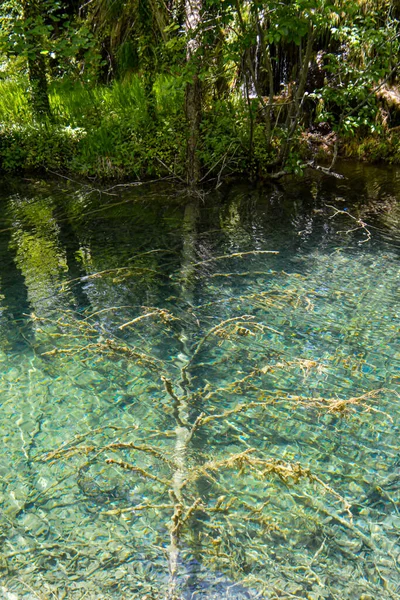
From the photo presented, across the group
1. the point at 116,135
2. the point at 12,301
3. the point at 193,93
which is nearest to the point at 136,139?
the point at 116,135

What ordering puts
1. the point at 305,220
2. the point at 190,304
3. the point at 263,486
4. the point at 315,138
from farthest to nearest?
the point at 315,138, the point at 305,220, the point at 190,304, the point at 263,486

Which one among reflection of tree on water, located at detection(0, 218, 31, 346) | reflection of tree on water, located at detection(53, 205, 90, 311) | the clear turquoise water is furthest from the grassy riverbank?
reflection of tree on water, located at detection(0, 218, 31, 346)

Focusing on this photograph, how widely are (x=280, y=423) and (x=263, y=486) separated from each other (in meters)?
0.51

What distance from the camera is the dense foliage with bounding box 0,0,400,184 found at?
25.2ft

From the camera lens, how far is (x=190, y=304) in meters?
4.80

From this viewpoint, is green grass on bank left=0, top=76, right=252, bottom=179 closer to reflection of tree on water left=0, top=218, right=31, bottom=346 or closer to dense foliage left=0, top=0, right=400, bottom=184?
dense foliage left=0, top=0, right=400, bottom=184

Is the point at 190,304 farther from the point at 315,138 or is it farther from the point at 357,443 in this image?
the point at 315,138

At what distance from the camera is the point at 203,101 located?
29.9 feet

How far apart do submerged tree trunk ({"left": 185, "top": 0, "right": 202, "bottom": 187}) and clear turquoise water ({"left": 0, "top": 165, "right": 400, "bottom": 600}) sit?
2680mm

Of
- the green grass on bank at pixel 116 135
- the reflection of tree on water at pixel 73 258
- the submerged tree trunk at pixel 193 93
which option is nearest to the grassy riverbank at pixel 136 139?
the green grass on bank at pixel 116 135

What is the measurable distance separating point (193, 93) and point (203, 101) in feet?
3.48

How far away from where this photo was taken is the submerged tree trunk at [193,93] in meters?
7.12

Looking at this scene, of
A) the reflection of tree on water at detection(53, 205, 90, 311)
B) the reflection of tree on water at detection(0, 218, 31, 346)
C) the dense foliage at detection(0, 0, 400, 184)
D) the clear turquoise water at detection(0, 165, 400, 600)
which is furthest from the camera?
the dense foliage at detection(0, 0, 400, 184)

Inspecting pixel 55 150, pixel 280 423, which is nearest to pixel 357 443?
pixel 280 423
